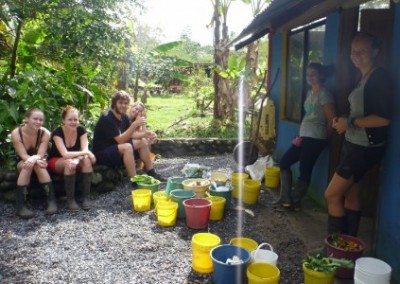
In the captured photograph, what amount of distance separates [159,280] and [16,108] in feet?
11.6

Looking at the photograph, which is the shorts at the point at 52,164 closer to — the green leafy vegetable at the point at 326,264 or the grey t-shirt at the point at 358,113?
the green leafy vegetable at the point at 326,264

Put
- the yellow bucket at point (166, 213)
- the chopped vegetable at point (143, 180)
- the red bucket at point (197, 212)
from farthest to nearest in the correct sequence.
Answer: the chopped vegetable at point (143, 180)
the yellow bucket at point (166, 213)
the red bucket at point (197, 212)

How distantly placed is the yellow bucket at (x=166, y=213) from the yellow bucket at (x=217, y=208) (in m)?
0.43

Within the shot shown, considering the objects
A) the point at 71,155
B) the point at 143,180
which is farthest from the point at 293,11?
the point at 71,155

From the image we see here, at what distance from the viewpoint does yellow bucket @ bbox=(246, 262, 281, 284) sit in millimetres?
2514

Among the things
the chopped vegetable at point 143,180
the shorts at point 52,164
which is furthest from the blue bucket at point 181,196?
the shorts at point 52,164

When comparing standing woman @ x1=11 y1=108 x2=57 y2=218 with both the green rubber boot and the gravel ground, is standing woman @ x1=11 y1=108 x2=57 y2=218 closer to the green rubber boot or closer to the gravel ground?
the green rubber boot

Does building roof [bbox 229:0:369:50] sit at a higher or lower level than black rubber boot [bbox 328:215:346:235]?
higher

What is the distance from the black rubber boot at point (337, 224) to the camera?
3.18 meters

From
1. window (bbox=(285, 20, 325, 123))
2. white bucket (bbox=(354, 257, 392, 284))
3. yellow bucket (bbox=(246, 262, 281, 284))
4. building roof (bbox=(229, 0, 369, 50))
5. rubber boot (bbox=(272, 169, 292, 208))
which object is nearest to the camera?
white bucket (bbox=(354, 257, 392, 284))

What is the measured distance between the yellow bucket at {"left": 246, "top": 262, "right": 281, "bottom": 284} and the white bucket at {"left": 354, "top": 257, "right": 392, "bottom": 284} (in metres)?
0.54

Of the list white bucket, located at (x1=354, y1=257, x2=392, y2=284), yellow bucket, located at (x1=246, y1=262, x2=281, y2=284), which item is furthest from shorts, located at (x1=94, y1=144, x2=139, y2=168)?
white bucket, located at (x1=354, y1=257, x2=392, y2=284)

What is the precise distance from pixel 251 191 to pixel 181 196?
97 centimetres

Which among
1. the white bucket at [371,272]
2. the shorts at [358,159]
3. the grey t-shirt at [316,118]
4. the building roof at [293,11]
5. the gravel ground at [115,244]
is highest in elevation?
the building roof at [293,11]
